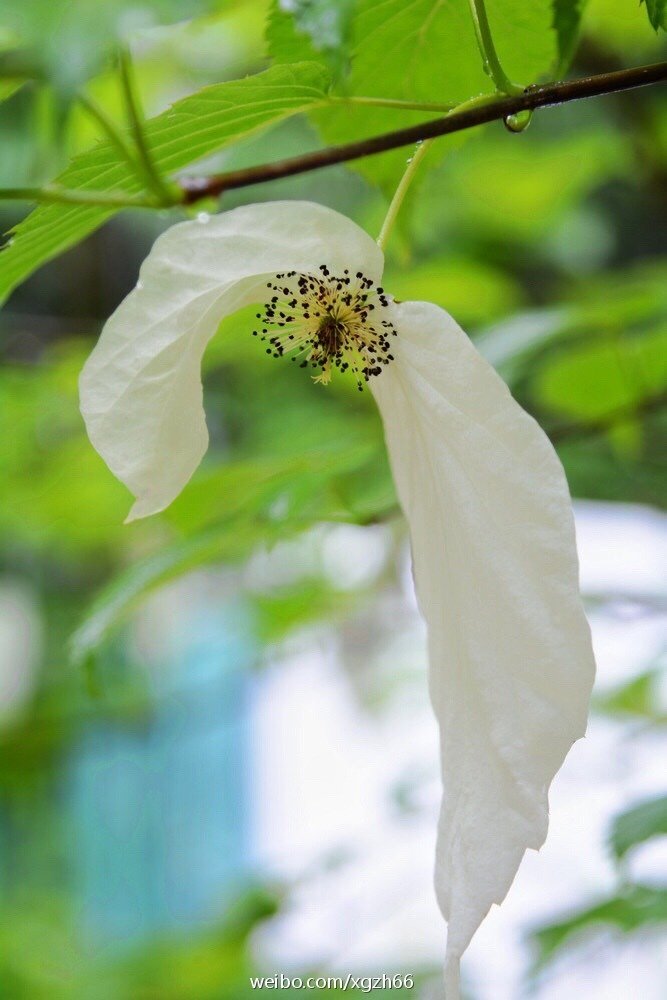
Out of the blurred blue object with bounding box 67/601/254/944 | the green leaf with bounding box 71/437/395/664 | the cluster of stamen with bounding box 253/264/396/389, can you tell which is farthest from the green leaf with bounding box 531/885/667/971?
the blurred blue object with bounding box 67/601/254/944

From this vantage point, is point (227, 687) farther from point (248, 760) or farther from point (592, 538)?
point (592, 538)

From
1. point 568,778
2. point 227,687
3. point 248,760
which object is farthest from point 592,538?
point 248,760

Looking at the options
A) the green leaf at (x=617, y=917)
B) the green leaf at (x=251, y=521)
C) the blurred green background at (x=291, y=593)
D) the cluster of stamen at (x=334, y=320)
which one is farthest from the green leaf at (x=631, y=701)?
the cluster of stamen at (x=334, y=320)

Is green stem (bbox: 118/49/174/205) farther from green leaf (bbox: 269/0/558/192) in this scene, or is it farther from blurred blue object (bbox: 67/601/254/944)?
blurred blue object (bbox: 67/601/254/944)

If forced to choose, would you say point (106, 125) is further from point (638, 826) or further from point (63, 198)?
point (638, 826)

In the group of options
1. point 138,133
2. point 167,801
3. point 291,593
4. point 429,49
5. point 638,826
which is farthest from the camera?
point 167,801

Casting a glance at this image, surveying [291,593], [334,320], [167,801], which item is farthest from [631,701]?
[167,801]
